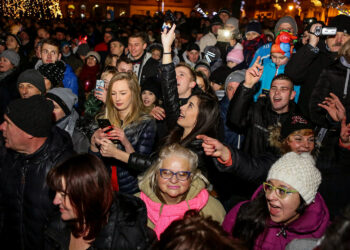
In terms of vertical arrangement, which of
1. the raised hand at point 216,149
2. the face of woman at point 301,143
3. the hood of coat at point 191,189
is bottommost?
the hood of coat at point 191,189

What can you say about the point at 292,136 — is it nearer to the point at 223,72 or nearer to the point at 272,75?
the point at 272,75

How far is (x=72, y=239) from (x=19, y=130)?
37.9 inches

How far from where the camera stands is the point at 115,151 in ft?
10.1

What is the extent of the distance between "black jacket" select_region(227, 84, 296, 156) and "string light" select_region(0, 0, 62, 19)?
1656 cm

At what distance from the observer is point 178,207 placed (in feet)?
8.59

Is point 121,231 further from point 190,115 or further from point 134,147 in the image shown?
point 190,115

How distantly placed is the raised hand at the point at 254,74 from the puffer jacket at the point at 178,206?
136 centimetres

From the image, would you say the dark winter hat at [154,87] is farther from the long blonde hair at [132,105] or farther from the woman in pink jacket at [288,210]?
the woman in pink jacket at [288,210]

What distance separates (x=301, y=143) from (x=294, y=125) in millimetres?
215

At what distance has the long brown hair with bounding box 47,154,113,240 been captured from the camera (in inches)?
77.4

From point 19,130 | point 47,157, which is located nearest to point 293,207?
point 47,157

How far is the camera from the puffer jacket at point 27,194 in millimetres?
2381

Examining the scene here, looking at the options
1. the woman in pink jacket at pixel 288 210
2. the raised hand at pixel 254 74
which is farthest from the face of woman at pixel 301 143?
the woman in pink jacket at pixel 288 210

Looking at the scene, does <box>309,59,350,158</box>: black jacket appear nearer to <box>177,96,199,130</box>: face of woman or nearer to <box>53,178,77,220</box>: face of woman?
<box>177,96,199,130</box>: face of woman
